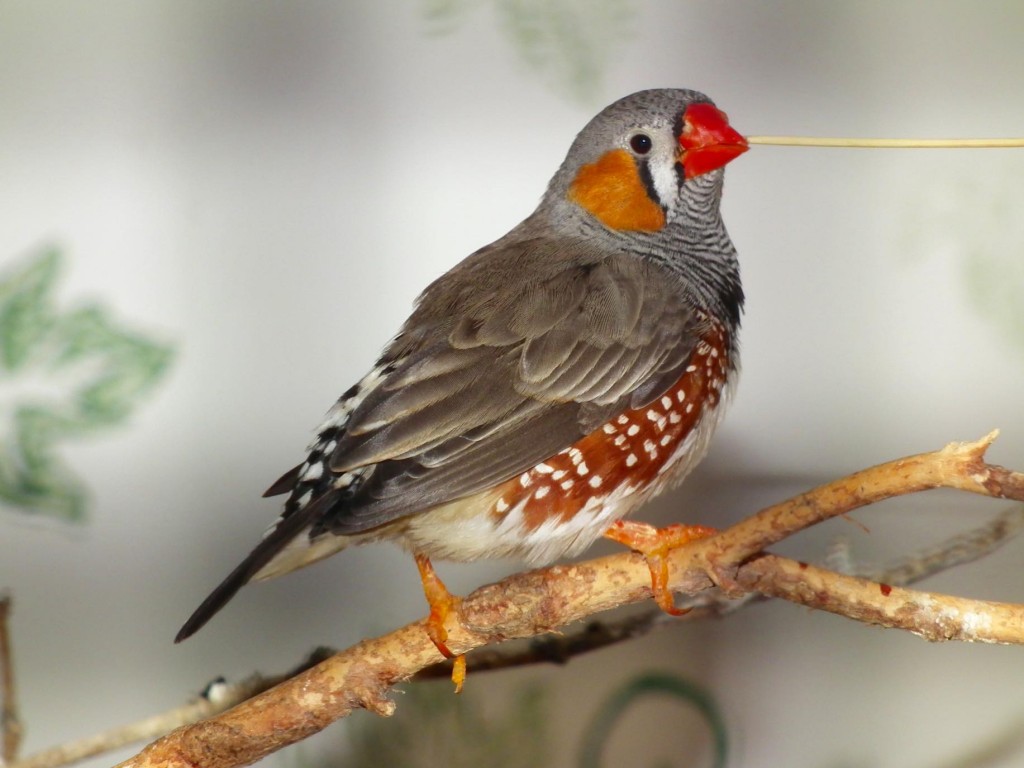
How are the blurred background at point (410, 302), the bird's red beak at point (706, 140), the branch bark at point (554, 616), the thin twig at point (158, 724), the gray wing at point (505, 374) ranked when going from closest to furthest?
1. the branch bark at point (554, 616)
2. the gray wing at point (505, 374)
3. the bird's red beak at point (706, 140)
4. the thin twig at point (158, 724)
5. the blurred background at point (410, 302)

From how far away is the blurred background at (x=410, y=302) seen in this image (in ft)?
6.46

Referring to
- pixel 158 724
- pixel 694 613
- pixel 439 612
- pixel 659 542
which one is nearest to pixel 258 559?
pixel 439 612

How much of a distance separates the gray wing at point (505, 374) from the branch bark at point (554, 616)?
16 centimetres

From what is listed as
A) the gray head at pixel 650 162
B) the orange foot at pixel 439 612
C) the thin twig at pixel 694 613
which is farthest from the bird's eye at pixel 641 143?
the thin twig at pixel 694 613

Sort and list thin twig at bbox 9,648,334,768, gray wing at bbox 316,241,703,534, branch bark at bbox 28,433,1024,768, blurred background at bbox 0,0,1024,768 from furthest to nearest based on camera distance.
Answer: blurred background at bbox 0,0,1024,768 < thin twig at bbox 9,648,334,768 < gray wing at bbox 316,241,703,534 < branch bark at bbox 28,433,1024,768

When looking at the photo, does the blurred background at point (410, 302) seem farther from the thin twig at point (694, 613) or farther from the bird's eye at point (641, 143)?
the bird's eye at point (641, 143)

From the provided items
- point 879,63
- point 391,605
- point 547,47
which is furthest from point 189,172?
point 879,63

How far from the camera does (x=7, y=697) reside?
6.46 feet

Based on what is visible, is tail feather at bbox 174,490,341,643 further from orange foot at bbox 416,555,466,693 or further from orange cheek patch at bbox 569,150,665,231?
orange cheek patch at bbox 569,150,665,231

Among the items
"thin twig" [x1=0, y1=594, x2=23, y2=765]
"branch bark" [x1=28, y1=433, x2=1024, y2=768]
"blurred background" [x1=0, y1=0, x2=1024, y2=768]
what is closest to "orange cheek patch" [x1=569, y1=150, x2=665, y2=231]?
"blurred background" [x1=0, y1=0, x2=1024, y2=768]

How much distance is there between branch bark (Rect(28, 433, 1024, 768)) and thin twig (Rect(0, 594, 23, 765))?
81 centimetres

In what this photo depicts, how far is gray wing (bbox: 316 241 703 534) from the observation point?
1.28 m

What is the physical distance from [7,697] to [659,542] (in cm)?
134

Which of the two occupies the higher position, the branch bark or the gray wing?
the gray wing
